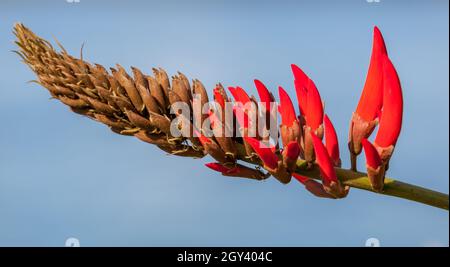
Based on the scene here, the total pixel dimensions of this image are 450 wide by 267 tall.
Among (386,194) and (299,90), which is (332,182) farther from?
(299,90)

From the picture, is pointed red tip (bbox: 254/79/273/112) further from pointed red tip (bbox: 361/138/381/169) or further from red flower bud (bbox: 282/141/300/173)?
pointed red tip (bbox: 361/138/381/169)

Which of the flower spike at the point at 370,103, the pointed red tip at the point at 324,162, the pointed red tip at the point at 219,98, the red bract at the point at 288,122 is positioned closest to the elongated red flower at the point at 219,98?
the pointed red tip at the point at 219,98

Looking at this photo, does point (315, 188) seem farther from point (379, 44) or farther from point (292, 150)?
point (379, 44)

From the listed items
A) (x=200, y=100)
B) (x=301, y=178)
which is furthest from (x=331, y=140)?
(x=200, y=100)

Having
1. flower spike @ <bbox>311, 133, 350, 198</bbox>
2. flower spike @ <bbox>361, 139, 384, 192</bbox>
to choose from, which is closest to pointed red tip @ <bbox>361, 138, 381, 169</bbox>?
flower spike @ <bbox>361, 139, 384, 192</bbox>
